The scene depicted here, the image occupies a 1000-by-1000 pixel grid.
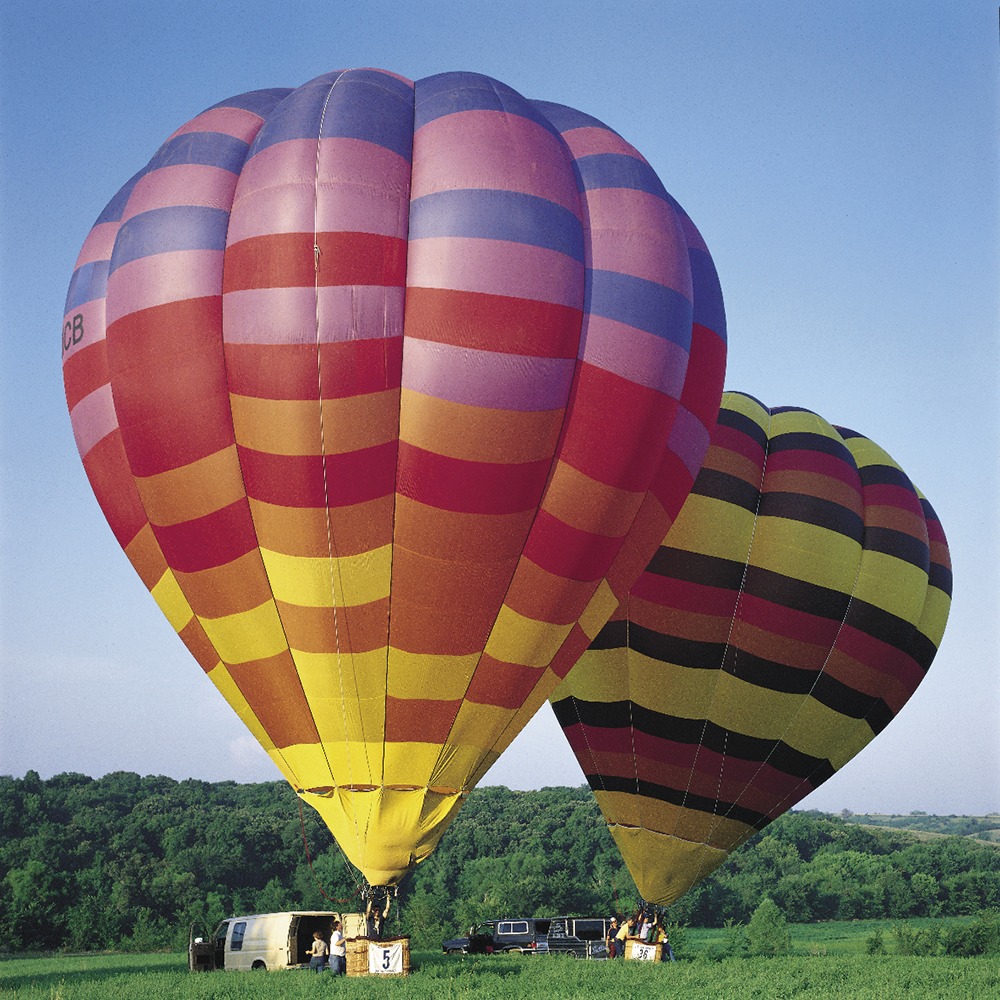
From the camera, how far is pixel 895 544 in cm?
1653

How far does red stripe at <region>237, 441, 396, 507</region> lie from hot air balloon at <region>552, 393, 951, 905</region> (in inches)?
231

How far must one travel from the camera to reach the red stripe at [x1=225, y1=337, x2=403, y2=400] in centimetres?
1064

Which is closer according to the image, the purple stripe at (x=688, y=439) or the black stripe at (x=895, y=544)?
the purple stripe at (x=688, y=439)

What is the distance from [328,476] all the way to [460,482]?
1.21m

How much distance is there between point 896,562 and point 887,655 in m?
1.29

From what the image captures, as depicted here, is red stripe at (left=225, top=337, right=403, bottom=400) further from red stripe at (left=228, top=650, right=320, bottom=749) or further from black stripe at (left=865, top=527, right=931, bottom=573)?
black stripe at (left=865, top=527, right=931, bottom=573)

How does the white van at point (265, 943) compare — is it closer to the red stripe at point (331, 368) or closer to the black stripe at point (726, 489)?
the black stripe at point (726, 489)

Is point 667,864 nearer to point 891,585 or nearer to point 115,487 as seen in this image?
point 891,585

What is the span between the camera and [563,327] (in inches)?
435

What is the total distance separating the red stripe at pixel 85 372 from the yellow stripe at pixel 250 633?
2.70 meters

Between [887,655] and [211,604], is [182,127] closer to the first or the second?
[211,604]

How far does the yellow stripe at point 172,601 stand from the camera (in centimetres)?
1203

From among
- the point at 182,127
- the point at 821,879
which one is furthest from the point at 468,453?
the point at 821,879

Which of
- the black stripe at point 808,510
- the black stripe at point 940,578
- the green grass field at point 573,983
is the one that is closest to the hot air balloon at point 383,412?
the green grass field at point 573,983
